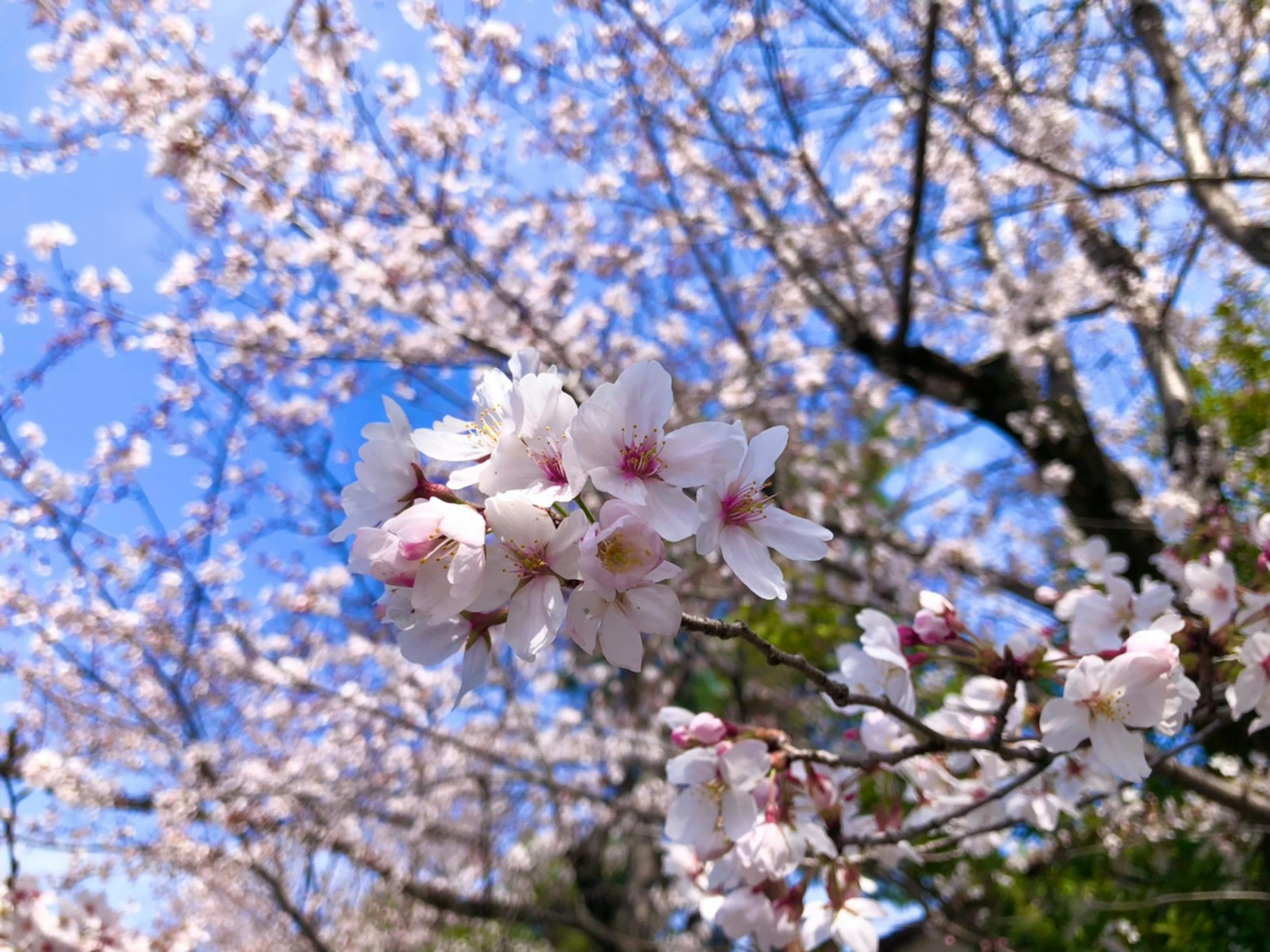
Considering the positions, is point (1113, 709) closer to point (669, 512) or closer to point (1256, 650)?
point (1256, 650)

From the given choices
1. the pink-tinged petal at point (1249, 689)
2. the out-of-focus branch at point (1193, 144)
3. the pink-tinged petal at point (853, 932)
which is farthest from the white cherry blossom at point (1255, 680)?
the out-of-focus branch at point (1193, 144)

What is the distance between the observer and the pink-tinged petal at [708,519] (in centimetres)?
88

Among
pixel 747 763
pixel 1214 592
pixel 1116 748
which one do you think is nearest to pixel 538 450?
pixel 747 763

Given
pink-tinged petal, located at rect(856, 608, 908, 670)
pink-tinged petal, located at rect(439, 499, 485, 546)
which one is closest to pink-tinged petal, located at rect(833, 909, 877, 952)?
pink-tinged petal, located at rect(856, 608, 908, 670)

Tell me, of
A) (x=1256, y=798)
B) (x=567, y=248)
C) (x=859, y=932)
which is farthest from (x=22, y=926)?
(x=567, y=248)

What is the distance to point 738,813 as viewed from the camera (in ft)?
3.96

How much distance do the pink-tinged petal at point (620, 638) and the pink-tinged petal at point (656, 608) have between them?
23mm

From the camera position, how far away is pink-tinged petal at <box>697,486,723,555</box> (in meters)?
0.88

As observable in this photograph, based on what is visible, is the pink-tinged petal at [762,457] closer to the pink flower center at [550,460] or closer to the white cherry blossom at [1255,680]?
the pink flower center at [550,460]

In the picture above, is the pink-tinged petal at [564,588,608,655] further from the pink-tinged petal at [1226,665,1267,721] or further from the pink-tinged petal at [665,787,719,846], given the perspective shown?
the pink-tinged petal at [1226,665,1267,721]

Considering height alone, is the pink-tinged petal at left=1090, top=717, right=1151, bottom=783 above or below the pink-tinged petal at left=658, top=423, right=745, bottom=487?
below

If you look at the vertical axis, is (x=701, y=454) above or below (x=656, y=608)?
above

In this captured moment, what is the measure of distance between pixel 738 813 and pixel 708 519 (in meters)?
0.61

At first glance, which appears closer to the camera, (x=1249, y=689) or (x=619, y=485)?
(x=619, y=485)
